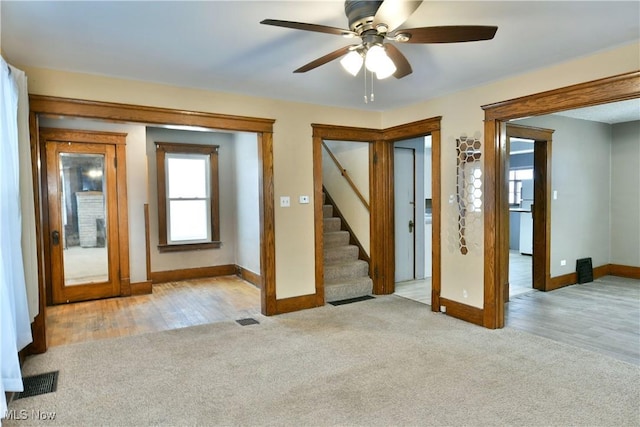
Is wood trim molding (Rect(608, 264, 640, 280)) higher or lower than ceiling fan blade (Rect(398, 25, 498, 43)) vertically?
lower

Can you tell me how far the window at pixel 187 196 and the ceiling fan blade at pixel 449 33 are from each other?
16.8ft

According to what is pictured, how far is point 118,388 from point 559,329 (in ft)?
13.5

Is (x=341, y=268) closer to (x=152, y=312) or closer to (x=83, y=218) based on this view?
(x=152, y=312)

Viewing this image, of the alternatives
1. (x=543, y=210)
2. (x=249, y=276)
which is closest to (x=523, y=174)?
(x=543, y=210)

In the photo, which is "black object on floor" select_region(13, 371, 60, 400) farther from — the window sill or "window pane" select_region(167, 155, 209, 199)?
"window pane" select_region(167, 155, 209, 199)

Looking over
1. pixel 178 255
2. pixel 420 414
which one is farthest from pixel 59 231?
pixel 420 414

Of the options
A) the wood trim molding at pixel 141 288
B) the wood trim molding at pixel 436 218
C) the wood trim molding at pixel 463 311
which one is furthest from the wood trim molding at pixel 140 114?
the wood trim molding at pixel 463 311

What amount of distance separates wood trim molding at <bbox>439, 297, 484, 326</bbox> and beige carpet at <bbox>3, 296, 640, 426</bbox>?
0.49ft

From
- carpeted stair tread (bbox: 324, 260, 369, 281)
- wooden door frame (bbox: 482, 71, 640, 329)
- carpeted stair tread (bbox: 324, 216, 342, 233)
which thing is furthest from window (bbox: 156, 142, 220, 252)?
wooden door frame (bbox: 482, 71, 640, 329)

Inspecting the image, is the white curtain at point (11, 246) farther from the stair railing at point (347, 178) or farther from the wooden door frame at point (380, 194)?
the stair railing at point (347, 178)

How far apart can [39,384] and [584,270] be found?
22.9 ft


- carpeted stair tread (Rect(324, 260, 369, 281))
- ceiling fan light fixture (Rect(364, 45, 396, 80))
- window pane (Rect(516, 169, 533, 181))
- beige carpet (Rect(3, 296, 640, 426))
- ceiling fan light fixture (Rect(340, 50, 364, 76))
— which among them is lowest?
beige carpet (Rect(3, 296, 640, 426))

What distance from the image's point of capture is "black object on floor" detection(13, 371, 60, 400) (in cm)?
272

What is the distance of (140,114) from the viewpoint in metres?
3.81
